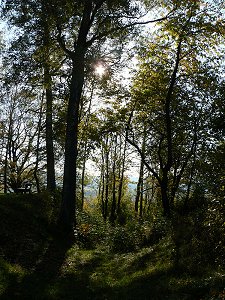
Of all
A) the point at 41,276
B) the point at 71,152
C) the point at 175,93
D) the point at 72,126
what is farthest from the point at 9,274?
the point at 175,93

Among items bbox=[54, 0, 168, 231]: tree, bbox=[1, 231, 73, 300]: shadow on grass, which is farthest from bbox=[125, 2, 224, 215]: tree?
bbox=[1, 231, 73, 300]: shadow on grass

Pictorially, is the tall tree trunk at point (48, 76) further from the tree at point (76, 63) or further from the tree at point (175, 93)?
the tree at point (175, 93)

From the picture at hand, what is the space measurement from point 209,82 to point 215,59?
158 centimetres

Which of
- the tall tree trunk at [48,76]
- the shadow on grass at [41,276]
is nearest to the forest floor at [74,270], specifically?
the shadow on grass at [41,276]

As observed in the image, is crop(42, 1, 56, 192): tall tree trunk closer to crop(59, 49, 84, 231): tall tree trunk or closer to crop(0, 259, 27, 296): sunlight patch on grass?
crop(59, 49, 84, 231): tall tree trunk

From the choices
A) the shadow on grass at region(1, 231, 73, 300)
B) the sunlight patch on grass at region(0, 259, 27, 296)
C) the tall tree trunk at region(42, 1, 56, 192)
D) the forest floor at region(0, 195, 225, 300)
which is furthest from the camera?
the tall tree trunk at region(42, 1, 56, 192)

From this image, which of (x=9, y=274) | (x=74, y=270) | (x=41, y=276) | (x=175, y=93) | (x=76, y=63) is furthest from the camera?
(x=175, y=93)

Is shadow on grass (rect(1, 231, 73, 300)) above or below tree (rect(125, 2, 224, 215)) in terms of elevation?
below

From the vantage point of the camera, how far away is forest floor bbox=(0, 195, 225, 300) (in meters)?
6.95

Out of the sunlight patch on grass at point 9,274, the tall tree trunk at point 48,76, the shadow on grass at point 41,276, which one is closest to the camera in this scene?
the shadow on grass at point 41,276

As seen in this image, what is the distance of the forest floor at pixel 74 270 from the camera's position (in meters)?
6.95

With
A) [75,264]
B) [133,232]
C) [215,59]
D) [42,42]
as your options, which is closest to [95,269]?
[75,264]

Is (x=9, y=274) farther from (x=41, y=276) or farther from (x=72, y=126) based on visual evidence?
(x=72, y=126)

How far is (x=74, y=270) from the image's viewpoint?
33.0 feet
